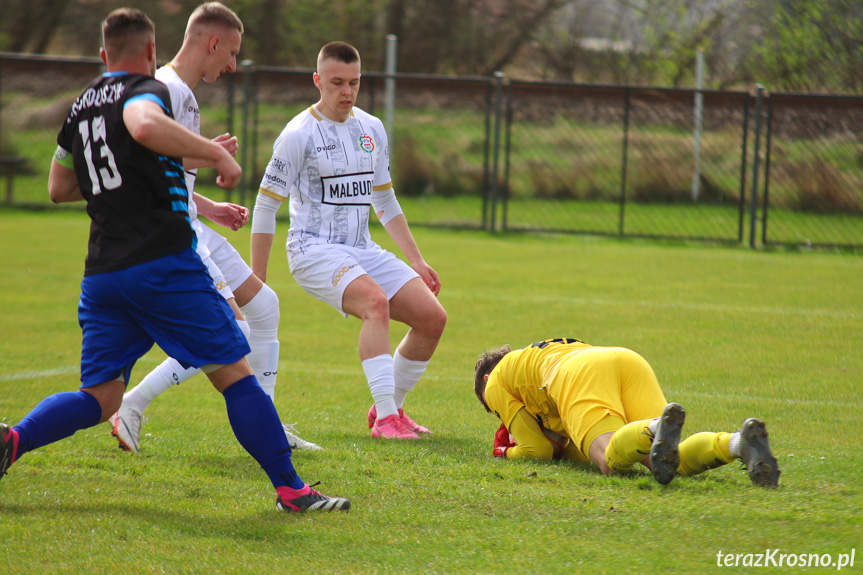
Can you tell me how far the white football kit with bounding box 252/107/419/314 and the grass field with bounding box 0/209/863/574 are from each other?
2.81ft

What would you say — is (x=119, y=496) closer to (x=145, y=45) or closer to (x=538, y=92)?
(x=145, y=45)

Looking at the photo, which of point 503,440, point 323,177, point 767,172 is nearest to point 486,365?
point 503,440

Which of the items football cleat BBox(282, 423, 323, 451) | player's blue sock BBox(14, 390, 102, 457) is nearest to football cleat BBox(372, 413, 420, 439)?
football cleat BBox(282, 423, 323, 451)

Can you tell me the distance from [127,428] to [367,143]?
205 cm

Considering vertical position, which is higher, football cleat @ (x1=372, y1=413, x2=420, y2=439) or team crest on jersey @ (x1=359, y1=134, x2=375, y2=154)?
team crest on jersey @ (x1=359, y1=134, x2=375, y2=154)

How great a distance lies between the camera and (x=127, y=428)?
14.0 feet

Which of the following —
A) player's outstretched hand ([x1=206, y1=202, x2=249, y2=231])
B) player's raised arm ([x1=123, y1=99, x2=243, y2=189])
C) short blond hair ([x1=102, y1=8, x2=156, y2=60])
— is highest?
short blond hair ([x1=102, y1=8, x2=156, y2=60])

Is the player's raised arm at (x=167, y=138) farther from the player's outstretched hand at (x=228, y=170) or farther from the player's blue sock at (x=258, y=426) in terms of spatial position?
the player's blue sock at (x=258, y=426)

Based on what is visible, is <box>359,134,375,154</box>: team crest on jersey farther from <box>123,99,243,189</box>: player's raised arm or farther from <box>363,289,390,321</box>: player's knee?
<box>123,99,243,189</box>: player's raised arm

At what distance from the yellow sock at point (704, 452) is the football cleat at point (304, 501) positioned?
4.51 ft

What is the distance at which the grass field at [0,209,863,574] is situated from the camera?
9.71ft

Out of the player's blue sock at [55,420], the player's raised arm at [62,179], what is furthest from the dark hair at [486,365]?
the player's raised arm at [62,179]

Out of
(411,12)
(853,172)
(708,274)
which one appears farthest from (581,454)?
(411,12)

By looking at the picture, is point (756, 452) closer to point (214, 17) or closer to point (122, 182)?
point (122, 182)
